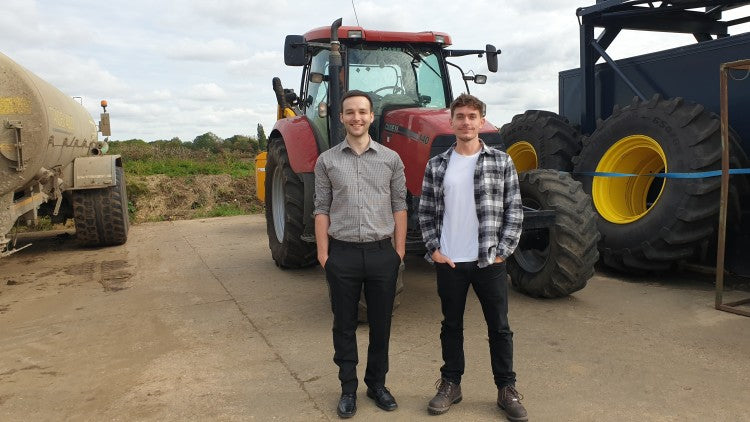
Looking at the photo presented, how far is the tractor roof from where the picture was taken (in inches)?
200

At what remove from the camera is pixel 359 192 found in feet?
9.59

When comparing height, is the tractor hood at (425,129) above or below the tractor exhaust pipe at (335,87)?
below

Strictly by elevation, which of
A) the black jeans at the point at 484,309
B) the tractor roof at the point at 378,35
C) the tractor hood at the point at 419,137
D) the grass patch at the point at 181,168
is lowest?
the black jeans at the point at 484,309

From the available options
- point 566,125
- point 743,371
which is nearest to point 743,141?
point 566,125

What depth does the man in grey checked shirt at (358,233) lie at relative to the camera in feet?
9.48

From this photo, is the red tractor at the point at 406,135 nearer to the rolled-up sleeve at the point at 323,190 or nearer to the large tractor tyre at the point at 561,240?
the large tractor tyre at the point at 561,240

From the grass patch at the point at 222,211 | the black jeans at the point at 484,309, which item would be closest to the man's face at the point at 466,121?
the black jeans at the point at 484,309

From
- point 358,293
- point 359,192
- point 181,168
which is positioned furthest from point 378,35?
point 181,168

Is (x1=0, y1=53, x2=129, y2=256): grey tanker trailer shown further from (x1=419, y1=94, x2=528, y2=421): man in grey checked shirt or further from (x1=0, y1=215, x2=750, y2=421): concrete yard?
(x1=419, y1=94, x2=528, y2=421): man in grey checked shirt

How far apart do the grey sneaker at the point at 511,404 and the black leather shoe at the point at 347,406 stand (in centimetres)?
74

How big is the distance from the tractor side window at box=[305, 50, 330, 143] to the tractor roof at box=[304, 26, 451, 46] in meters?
0.19

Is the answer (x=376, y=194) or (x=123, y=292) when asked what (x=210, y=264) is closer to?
(x=123, y=292)

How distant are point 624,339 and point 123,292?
14.6 ft

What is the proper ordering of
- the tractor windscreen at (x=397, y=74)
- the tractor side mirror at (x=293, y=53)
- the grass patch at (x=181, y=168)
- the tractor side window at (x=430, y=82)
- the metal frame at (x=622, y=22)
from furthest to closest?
the grass patch at (x=181, y=168), the metal frame at (x=622, y=22), the tractor side window at (x=430, y=82), the tractor windscreen at (x=397, y=74), the tractor side mirror at (x=293, y=53)
